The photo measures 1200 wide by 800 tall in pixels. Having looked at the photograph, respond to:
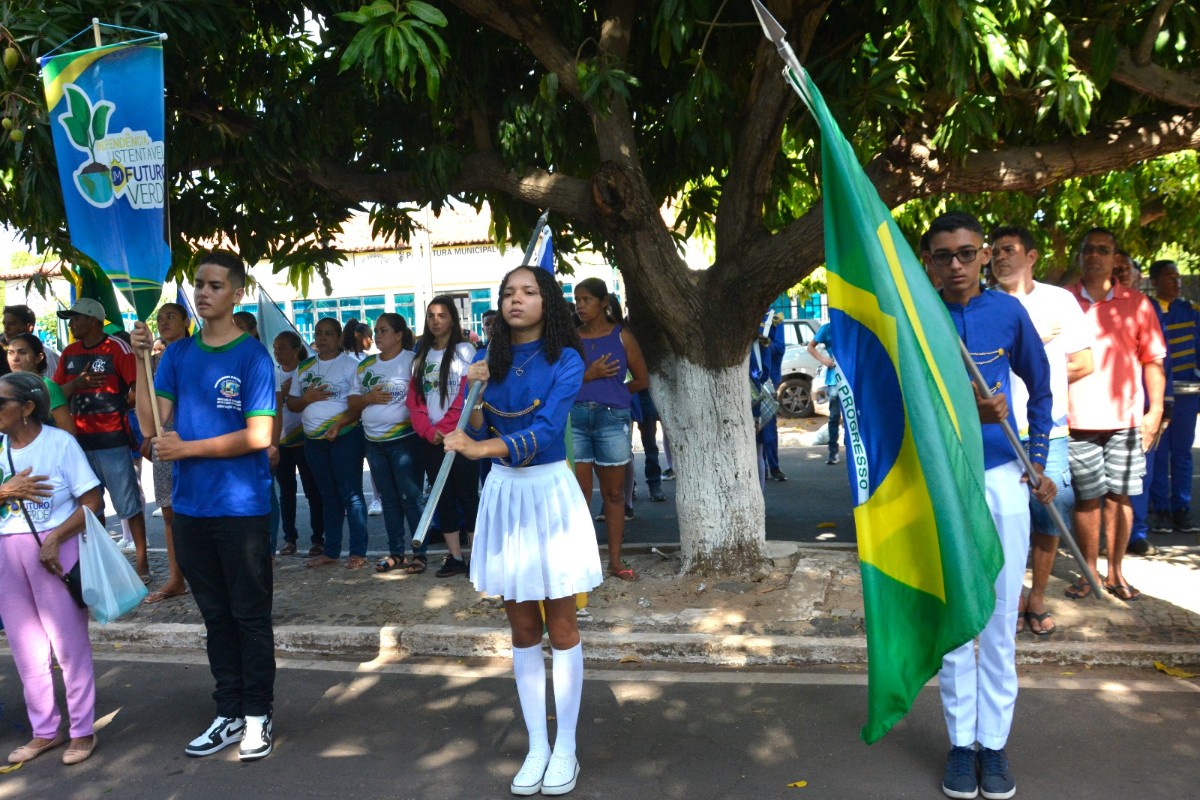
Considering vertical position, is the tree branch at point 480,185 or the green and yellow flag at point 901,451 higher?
the tree branch at point 480,185

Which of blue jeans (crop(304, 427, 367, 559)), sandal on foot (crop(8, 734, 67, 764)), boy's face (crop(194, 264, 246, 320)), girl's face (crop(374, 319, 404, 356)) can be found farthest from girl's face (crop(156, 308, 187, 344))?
sandal on foot (crop(8, 734, 67, 764))

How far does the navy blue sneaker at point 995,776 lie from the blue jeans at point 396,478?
4.63 meters

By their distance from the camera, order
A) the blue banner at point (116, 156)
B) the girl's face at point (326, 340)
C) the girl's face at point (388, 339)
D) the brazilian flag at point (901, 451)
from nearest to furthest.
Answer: the brazilian flag at point (901, 451) → the blue banner at point (116, 156) → the girl's face at point (388, 339) → the girl's face at point (326, 340)

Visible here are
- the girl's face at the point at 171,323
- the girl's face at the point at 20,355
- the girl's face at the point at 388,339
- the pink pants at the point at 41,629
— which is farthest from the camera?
the girl's face at the point at 388,339

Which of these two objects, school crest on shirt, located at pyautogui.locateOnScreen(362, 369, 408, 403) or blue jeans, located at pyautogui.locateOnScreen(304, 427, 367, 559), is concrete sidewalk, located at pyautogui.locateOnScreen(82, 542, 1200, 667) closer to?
blue jeans, located at pyautogui.locateOnScreen(304, 427, 367, 559)

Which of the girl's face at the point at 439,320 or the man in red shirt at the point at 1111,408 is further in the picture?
the girl's face at the point at 439,320

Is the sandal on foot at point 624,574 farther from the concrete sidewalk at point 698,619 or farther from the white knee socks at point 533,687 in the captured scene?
the white knee socks at point 533,687

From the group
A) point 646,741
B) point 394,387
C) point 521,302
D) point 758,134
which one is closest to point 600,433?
point 394,387

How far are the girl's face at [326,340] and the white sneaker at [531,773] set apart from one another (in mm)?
4634

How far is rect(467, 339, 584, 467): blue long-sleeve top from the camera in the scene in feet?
13.2

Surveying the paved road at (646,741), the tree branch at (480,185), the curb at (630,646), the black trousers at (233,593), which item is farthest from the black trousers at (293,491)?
the black trousers at (233,593)

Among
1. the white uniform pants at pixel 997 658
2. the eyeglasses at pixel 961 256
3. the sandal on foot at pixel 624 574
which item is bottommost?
the sandal on foot at pixel 624 574

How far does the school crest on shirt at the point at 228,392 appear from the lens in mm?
4578

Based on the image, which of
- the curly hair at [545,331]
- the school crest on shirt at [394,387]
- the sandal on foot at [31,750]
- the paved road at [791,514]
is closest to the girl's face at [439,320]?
the school crest on shirt at [394,387]
